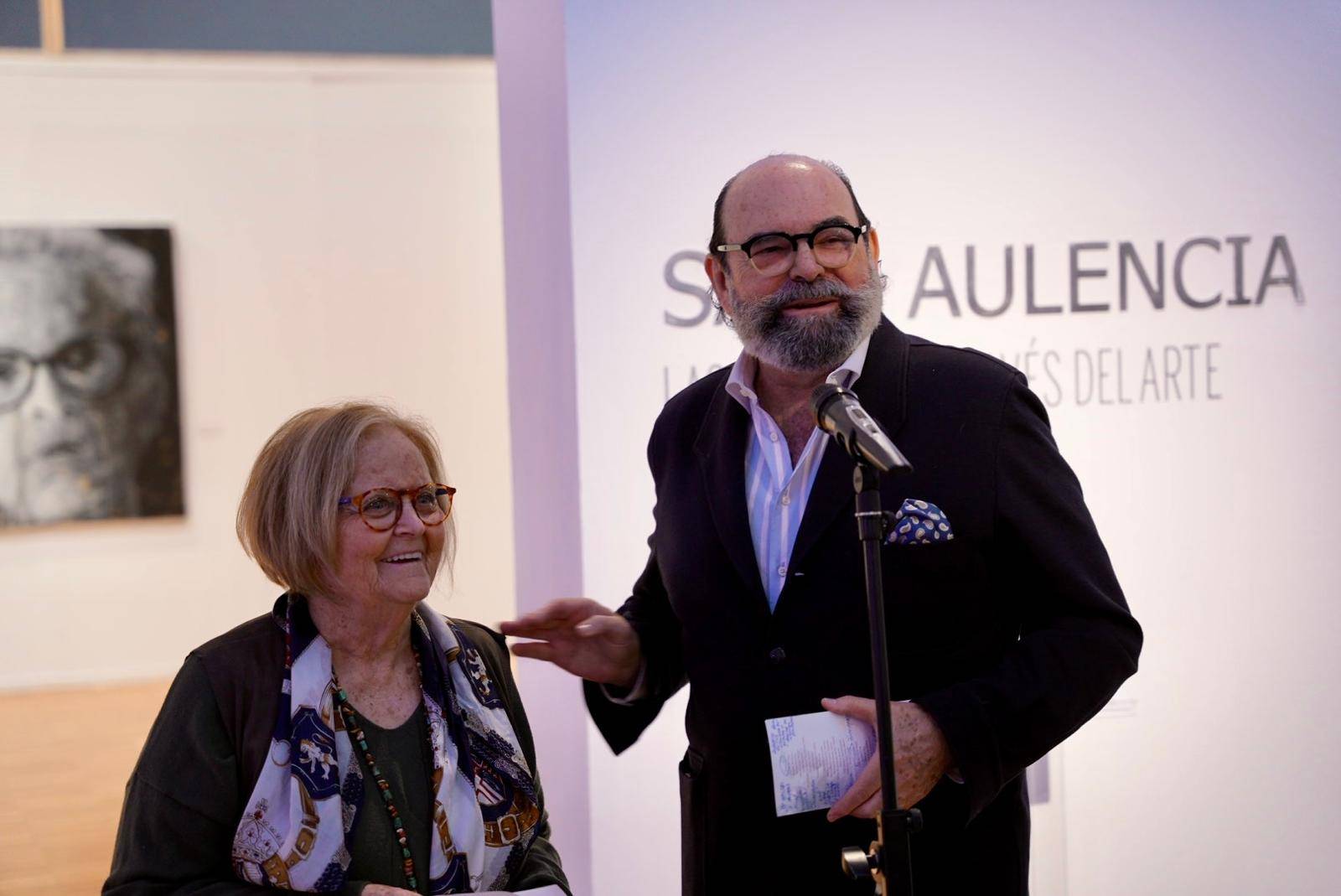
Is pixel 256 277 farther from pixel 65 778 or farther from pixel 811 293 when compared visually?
pixel 811 293

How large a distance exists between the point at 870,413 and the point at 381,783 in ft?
3.01

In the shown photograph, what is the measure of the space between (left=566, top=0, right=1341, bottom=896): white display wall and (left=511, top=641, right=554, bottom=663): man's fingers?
4.19 ft

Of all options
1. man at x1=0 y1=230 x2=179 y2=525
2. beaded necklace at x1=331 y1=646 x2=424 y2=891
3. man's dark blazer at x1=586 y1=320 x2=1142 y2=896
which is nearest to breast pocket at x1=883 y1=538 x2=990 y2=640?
man's dark blazer at x1=586 y1=320 x2=1142 y2=896

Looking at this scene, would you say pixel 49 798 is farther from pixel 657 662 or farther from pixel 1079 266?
pixel 1079 266

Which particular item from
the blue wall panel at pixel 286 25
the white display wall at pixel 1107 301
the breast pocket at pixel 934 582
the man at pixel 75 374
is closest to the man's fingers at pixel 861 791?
the breast pocket at pixel 934 582

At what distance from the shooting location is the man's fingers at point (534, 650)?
2025 mm

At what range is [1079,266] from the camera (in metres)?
3.65

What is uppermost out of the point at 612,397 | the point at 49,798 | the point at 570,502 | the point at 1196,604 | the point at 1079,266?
the point at 1079,266

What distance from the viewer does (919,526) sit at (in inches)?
72.9

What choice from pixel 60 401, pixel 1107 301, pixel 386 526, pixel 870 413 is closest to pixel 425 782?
pixel 386 526

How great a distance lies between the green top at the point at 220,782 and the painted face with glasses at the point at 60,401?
145 inches

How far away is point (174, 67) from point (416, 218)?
112cm

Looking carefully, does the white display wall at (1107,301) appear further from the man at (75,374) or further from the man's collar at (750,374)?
the man at (75,374)

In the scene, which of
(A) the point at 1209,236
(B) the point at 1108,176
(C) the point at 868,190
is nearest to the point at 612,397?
(C) the point at 868,190
